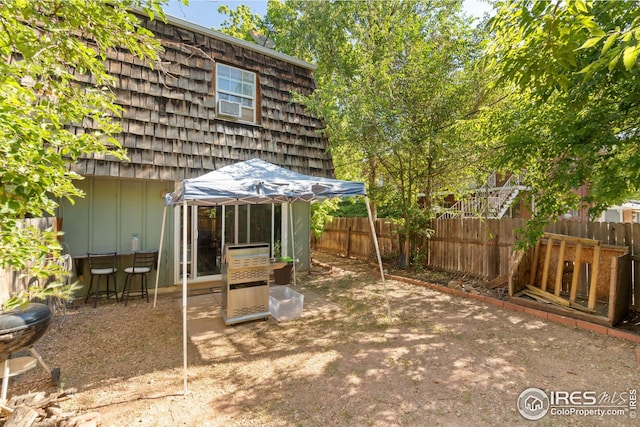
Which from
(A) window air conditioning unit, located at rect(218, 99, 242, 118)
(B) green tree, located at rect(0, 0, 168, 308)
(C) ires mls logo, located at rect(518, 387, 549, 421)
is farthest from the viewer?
(A) window air conditioning unit, located at rect(218, 99, 242, 118)

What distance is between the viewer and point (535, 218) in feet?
14.3

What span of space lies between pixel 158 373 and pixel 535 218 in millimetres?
5262

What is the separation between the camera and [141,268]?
5.70 meters

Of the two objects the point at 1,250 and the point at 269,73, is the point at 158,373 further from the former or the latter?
the point at 269,73

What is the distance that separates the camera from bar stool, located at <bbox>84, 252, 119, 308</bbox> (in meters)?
5.43

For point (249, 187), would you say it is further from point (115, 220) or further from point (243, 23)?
point (243, 23)

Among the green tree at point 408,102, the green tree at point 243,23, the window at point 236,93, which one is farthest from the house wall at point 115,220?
the green tree at point 243,23

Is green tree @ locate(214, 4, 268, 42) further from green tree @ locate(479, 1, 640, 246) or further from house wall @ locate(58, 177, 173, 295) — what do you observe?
green tree @ locate(479, 1, 640, 246)

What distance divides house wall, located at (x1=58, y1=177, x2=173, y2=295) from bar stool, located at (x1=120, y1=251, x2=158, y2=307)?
7.7 inches

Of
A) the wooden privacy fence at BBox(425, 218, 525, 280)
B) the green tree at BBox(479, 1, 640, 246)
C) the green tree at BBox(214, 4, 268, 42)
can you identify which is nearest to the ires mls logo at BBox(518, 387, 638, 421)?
the green tree at BBox(479, 1, 640, 246)

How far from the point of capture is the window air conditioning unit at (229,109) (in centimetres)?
674

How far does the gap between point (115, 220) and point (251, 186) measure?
12.4 ft

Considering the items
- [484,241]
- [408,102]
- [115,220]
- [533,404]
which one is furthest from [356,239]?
[533,404]

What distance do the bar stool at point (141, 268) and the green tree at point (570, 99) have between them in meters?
6.20
